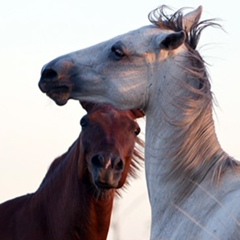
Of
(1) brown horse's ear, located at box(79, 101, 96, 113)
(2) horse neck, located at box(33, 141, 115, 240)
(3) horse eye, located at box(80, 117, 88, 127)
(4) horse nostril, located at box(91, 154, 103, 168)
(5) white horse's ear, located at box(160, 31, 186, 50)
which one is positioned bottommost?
(2) horse neck, located at box(33, 141, 115, 240)

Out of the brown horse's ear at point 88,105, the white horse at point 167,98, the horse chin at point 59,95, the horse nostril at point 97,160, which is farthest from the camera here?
the brown horse's ear at point 88,105

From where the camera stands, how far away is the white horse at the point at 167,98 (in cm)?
590

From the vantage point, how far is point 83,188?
9.34 metres

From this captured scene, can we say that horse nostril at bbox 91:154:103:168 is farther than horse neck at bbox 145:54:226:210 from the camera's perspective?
Yes

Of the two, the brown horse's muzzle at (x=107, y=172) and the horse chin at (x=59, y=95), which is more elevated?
the horse chin at (x=59, y=95)

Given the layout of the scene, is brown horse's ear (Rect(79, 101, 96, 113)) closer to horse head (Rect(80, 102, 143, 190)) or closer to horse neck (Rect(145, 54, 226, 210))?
horse head (Rect(80, 102, 143, 190))

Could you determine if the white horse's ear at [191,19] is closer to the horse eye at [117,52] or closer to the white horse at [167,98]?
the white horse at [167,98]

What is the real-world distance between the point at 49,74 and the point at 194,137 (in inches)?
39.5

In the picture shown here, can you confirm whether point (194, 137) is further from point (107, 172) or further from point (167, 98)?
point (107, 172)

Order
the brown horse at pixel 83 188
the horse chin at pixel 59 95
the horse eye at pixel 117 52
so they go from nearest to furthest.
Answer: the horse eye at pixel 117 52
the horse chin at pixel 59 95
the brown horse at pixel 83 188

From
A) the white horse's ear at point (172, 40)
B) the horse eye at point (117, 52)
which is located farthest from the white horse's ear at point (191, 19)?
the horse eye at point (117, 52)

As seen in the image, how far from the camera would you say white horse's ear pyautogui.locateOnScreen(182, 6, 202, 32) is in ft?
21.1

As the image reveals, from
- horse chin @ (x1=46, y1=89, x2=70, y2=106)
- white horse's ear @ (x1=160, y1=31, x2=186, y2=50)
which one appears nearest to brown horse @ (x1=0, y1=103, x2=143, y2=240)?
horse chin @ (x1=46, y1=89, x2=70, y2=106)

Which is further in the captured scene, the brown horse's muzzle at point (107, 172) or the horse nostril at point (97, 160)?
the horse nostril at point (97, 160)
